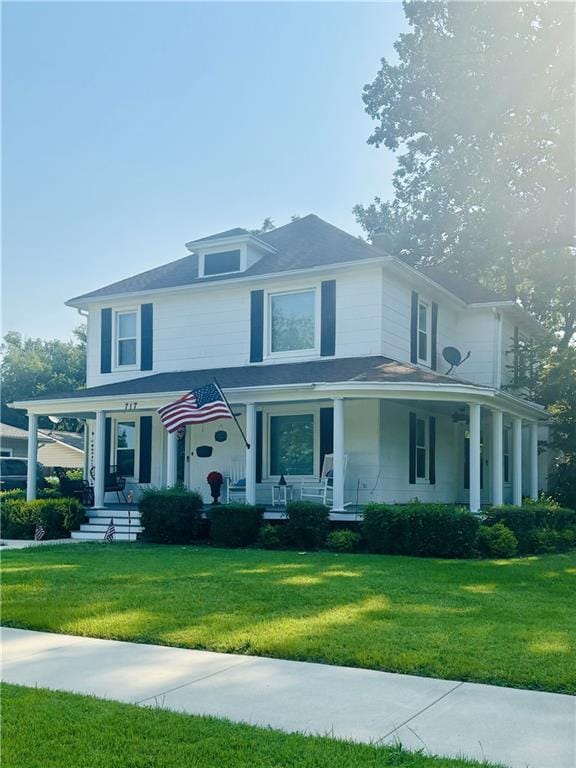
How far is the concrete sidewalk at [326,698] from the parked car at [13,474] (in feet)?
66.3

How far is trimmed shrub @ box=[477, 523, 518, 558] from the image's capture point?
13945 millimetres

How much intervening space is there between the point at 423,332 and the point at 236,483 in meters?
5.97

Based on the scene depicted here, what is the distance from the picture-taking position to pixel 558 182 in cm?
2556

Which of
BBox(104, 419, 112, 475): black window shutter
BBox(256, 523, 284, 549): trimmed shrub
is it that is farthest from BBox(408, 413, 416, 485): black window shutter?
BBox(104, 419, 112, 475): black window shutter

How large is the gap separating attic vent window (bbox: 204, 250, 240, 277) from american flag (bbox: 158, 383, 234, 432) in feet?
16.5

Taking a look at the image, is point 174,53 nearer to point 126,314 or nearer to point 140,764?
point 126,314

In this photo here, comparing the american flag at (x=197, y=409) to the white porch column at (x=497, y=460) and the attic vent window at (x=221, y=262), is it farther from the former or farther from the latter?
the white porch column at (x=497, y=460)

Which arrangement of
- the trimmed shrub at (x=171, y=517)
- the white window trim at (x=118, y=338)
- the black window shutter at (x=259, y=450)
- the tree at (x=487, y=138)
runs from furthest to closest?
1. the tree at (x=487, y=138)
2. the white window trim at (x=118, y=338)
3. the black window shutter at (x=259, y=450)
4. the trimmed shrub at (x=171, y=517)

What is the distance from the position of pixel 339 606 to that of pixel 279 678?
2568 mm

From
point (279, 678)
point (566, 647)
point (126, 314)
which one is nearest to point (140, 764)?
point (279, 678)

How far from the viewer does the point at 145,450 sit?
20328 millimetres

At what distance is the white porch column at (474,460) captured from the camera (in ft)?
51.2

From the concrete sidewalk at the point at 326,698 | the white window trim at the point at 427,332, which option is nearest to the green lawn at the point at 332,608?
the concrete sidewalk at the point at 326,698

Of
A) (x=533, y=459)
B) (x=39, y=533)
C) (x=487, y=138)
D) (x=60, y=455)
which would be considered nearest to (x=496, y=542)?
Answer: (x=533, y=459)
